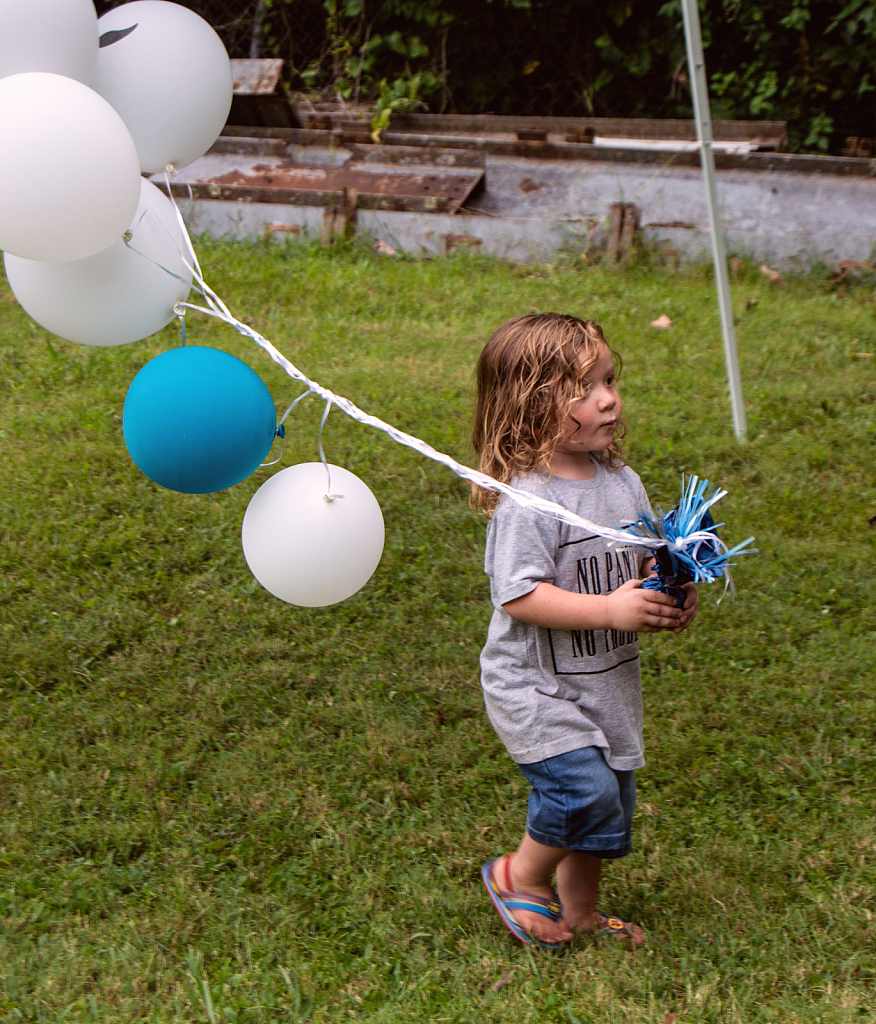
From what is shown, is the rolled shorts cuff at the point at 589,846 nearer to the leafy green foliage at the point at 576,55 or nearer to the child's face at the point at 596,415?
the child's face at the point at 596,415

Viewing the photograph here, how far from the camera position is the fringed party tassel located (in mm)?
1662

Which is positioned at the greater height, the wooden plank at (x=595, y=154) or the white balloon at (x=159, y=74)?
the white balloon at (x=159, y=74)

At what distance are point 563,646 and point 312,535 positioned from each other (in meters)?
0.53

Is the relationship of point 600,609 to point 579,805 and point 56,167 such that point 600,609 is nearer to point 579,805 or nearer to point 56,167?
point 579,805

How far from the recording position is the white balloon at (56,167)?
5.12 ft

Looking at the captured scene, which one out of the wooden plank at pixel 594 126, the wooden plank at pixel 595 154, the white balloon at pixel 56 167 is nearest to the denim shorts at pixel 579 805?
the white balloon at pixel 56 167

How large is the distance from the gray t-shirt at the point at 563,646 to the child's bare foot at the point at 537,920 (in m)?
0.38

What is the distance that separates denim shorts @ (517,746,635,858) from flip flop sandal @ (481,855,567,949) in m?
0.23

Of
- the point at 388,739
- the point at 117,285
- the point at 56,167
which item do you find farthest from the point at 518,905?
the point at 56,167

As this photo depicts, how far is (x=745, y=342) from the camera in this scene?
4.89m

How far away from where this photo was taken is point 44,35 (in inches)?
66.5

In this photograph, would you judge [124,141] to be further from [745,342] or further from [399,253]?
[399,253]

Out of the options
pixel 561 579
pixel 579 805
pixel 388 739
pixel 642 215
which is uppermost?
pixel 561 579

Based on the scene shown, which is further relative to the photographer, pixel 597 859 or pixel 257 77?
pixel 257 77
